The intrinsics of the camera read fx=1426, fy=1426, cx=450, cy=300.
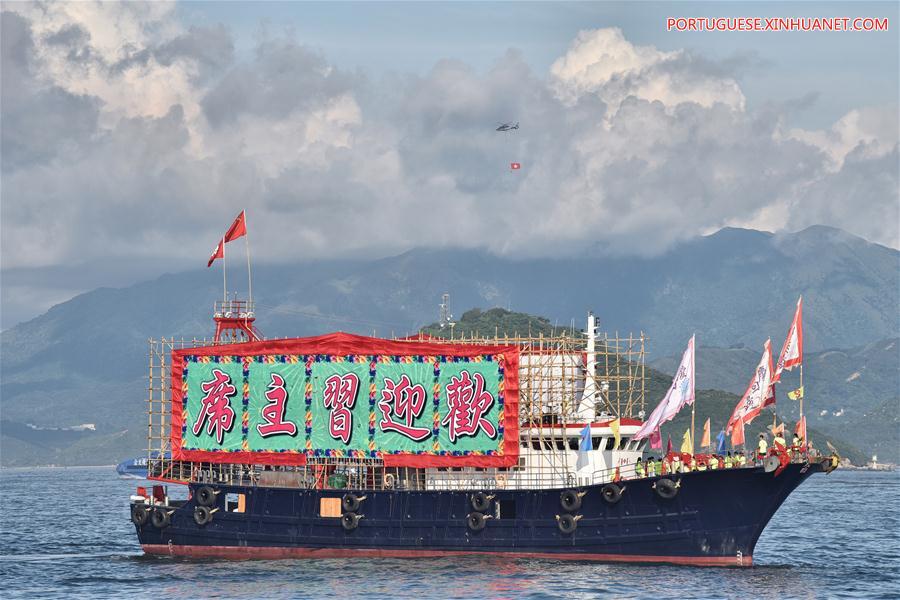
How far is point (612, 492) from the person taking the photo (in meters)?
59.1

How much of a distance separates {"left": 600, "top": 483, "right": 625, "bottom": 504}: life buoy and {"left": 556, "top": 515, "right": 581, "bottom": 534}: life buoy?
1.50 metres

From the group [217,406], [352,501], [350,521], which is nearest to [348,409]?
[352,501]

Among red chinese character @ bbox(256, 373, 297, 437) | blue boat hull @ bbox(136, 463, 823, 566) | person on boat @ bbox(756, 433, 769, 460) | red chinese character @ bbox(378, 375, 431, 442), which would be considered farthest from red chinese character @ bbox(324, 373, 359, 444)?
person on boat @ bbox(756, 433, 769, 460)

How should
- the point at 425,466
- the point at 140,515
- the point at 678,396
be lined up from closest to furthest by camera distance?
1. the point at 678,396
2. the point at 425,466
3. the point at 140,515

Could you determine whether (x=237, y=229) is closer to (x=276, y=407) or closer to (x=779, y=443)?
(x=276, y=407)

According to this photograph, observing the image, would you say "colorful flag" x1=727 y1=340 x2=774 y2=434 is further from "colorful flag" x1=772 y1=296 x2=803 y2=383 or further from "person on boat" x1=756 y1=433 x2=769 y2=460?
"person on boat" x1=756 y1=433 x2=769 y2=460

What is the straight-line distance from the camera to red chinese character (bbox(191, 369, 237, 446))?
2633 inches

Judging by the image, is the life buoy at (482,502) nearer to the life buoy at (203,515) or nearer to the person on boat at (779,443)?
the person on boat at (779,443)

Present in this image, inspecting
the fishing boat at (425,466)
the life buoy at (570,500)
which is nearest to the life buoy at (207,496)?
the fishing boat at (425,466)

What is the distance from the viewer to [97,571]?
6425cm

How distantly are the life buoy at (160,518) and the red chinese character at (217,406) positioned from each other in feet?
13.0

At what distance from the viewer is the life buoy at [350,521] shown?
6238cm

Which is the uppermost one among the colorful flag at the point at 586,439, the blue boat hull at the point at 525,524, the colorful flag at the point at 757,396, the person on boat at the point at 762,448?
the colorful flag at the point at 757,396

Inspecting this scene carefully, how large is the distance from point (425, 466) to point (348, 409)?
449 cm
